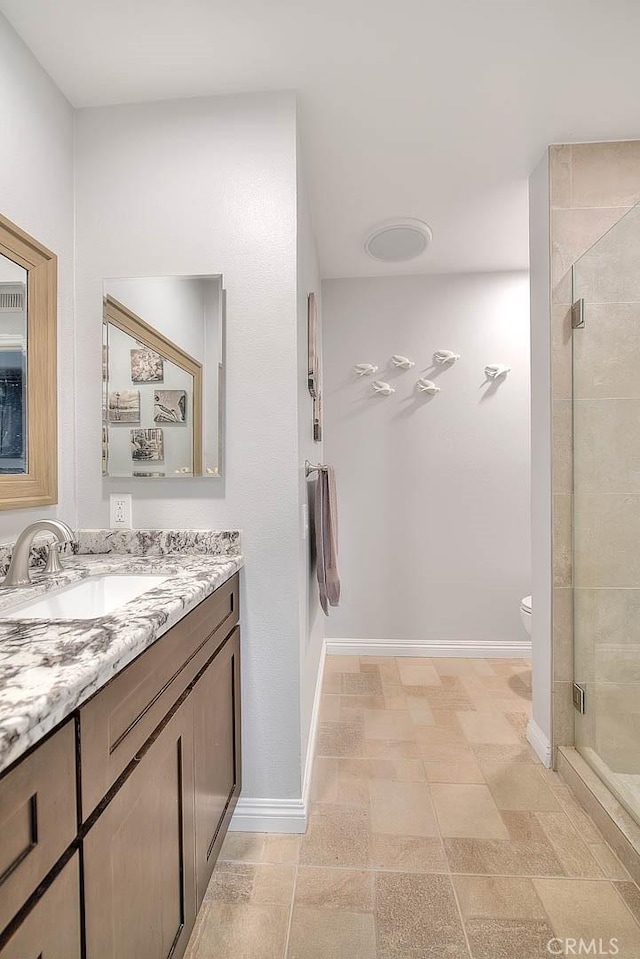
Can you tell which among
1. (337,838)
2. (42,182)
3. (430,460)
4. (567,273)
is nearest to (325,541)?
(337,838)

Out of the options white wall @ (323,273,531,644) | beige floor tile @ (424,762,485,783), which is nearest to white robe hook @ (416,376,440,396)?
white wall @ (323,273,531,644)

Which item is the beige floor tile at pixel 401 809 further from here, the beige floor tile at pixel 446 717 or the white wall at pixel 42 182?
the white wall at pixel 42 182

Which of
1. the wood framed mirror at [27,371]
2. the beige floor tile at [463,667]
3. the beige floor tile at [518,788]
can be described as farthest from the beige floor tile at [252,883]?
the beige floor tile at [463,667]

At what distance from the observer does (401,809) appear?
184cm

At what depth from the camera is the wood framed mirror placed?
4.94 feet

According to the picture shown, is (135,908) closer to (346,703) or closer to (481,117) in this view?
(346,703)

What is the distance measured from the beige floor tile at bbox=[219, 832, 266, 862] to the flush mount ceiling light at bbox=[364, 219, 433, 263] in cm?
282

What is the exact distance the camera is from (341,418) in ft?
11.3

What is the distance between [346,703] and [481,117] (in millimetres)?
2684

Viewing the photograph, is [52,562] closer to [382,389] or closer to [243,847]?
[243,847]

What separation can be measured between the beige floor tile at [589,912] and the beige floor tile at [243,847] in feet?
2.75

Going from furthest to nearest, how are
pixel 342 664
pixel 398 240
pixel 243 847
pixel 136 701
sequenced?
pixel 342 664
pixel 398 240
pixel 243 847
pixel 136 701

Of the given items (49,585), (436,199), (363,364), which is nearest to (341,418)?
(363,364)

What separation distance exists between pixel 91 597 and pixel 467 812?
1.49 m
